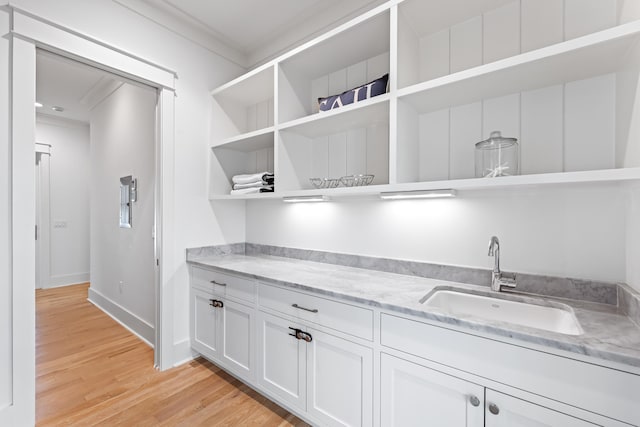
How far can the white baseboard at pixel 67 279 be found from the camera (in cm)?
479

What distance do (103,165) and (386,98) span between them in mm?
3990

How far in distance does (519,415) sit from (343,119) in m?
1.65

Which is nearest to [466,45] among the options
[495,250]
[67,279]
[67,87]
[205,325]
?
[495,250]

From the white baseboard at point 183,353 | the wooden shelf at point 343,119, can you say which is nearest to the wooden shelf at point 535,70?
the wooden shelf at point 343,119

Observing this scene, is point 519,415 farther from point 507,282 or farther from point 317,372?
point 317,372

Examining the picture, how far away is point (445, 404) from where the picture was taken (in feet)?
3.80

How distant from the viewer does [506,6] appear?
1.50 m

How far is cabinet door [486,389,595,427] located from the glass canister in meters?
0.92

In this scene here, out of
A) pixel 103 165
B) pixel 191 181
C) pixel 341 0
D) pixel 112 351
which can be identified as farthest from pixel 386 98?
pixel 103 165

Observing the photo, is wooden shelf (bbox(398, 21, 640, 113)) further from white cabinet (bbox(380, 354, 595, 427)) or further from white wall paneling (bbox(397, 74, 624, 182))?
white cabinet (bbox(380, 354, 595, 427))

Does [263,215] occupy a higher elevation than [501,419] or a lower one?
higher

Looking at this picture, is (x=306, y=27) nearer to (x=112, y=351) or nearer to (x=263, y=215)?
(x=263, y=215)

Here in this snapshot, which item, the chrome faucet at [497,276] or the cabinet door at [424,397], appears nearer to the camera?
the cabinet door at [424,397]

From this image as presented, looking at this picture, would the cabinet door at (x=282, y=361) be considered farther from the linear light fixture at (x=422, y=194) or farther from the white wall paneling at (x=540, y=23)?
the white wall paneling at (x=540, y=23)
